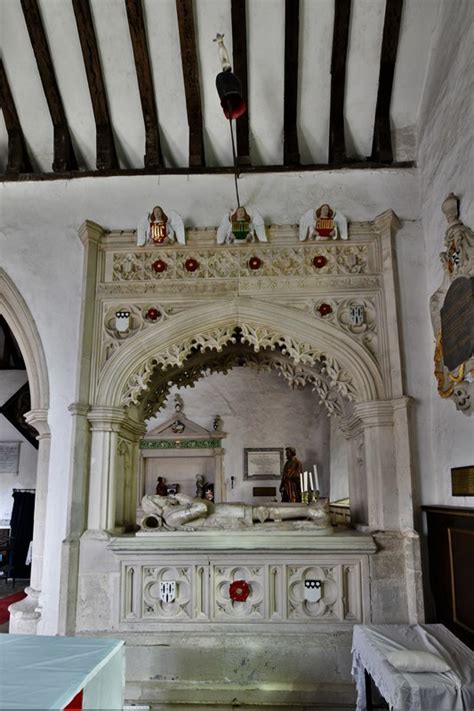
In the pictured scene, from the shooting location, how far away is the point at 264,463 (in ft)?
30.8

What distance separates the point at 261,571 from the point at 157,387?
6.12 feet

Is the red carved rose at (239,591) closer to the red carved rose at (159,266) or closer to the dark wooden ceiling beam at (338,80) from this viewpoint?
the red carved rose at (159,266)

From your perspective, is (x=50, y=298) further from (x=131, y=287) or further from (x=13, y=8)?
(x=13, y=8)

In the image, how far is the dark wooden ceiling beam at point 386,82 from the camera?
4.36 meters

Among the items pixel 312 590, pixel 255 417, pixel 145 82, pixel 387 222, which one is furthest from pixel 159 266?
pixel 255 417

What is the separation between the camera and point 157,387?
16.8 ft

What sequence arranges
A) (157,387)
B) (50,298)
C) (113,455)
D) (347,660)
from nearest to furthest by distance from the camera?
(347,660), (113,455), (50,298), (157,387)

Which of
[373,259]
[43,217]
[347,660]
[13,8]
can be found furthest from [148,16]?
[347,660]

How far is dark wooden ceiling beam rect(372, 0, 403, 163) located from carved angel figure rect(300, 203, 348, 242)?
700 millimetres

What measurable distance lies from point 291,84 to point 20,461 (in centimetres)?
833

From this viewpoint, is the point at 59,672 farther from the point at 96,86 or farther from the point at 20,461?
the point at 20,461

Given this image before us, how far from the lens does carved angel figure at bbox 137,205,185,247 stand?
469 cm

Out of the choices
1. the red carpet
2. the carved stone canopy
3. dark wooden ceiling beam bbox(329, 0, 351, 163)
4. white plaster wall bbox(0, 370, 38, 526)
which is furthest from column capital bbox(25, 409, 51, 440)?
white plaster wall bbox(0, 370, 38, 526)

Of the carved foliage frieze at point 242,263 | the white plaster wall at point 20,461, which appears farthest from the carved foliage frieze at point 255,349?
the white plaster wall at point 20,461
